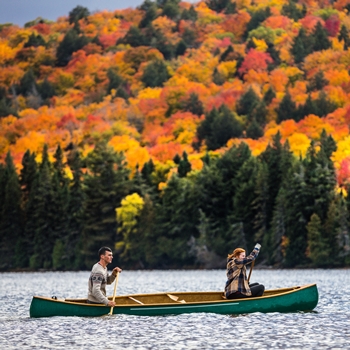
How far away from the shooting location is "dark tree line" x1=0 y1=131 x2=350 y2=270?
338 ft

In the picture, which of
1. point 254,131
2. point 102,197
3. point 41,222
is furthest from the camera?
point 254,131

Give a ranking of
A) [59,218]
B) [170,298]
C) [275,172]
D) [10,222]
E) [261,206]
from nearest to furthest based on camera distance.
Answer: [170,298]
[261,206]
[275,172]
[59,218]
[10,222]

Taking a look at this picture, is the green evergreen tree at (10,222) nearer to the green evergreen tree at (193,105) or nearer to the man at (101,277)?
the green evergreen tree at (193,105)

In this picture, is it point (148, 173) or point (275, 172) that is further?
point (148, 173)

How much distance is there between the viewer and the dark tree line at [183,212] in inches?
4060

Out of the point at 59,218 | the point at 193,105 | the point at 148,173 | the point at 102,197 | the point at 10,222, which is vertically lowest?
the point at 10,222

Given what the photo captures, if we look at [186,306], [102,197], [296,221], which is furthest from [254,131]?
[186,306]

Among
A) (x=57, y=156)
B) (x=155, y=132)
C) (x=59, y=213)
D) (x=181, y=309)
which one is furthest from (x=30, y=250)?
(x=181, y=309)

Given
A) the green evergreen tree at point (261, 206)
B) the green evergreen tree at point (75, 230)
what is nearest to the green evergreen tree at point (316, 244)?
the green evergreen tree at point (261, 206)

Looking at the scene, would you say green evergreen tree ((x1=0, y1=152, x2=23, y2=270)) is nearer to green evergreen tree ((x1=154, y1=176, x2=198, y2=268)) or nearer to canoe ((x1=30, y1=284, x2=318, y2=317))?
green evergreen tree ((x1=154, y1=176, x2=198, y2=268))

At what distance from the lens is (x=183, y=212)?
116750 mm

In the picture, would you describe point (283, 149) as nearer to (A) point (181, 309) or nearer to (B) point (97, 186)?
(B) point (97, 186)

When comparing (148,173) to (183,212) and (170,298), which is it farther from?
(170,298)

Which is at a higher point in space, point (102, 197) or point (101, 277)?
point (102, 197)
